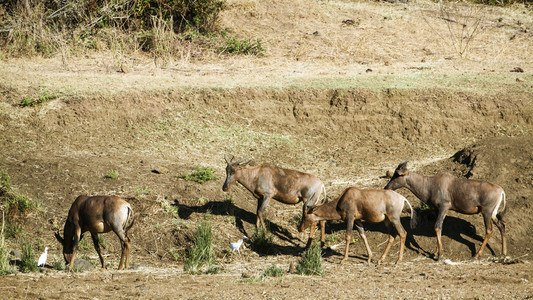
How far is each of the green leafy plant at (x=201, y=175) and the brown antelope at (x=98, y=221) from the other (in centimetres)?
323

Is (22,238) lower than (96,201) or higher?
lower

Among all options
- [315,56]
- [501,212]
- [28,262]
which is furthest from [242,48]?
[28,262]

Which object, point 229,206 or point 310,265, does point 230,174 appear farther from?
point 310,265

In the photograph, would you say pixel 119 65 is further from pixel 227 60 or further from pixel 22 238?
pixel 22 238

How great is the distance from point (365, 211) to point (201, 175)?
150 inches

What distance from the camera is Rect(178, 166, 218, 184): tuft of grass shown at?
41.8 ft

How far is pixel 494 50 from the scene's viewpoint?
2289 centimetres

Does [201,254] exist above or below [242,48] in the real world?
below

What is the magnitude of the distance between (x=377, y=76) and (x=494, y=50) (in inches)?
266

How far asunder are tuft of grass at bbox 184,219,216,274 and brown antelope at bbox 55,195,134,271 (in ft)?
3.22

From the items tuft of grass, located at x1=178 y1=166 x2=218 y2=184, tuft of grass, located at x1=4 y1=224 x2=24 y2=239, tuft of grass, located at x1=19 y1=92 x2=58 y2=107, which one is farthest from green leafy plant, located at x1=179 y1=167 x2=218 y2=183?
tuft of grass, located at x1=19 y1=92 x2=58 y2=107

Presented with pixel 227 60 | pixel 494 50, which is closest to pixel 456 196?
pixel 227 60

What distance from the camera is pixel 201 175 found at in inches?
508

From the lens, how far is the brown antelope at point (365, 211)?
10.5 m
